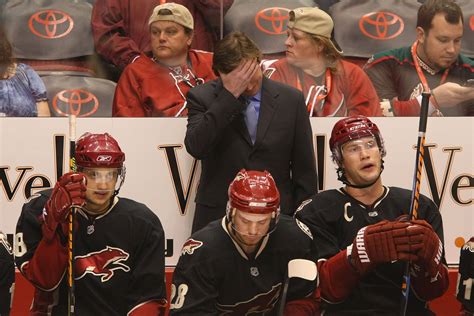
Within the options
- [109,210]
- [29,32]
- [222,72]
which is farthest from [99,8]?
[109,210]

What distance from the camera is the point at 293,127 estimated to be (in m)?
4.53

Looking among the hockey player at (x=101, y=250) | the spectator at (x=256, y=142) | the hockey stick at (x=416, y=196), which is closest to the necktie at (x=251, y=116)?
the spectator at (x=256, y=142)

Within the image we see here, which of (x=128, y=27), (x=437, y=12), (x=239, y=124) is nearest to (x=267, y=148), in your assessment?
(x=239, y=124)

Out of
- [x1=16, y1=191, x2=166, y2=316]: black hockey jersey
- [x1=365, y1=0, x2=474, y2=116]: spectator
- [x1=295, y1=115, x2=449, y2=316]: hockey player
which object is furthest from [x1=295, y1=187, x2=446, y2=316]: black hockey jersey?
[x1=365, y1=0, x2=474, y2=116]: spectator

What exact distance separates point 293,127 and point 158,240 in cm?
92

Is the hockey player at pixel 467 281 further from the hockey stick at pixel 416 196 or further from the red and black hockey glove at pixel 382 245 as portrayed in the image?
the red and black hockey glove at pixel 382 245

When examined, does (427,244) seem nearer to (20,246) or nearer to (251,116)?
(251,116)

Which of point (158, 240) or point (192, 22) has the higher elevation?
point (192, 22)

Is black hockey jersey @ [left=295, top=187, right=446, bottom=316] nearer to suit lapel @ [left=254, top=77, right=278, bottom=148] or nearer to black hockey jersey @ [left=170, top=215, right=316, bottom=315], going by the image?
black hockey jersey @ [left=170, top=215, right=316, bottom=315]

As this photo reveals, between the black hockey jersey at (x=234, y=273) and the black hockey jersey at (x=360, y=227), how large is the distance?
13cm

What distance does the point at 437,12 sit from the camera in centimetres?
508

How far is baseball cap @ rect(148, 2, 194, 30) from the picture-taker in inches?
190

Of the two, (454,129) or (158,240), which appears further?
(454,129)

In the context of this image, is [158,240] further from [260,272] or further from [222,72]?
[222,72]
